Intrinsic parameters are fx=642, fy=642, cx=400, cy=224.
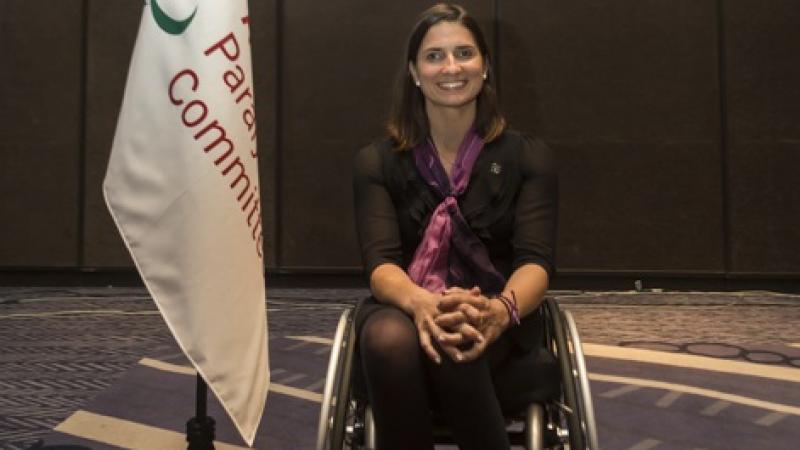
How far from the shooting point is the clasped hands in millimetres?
1114

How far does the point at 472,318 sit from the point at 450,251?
0.23 meters

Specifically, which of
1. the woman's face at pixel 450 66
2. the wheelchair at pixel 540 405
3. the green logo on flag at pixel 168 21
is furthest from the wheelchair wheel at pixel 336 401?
the green logo on flag at pixel 168 21

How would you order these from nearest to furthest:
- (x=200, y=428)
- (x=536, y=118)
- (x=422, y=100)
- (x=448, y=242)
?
(x=448, y=242) < (x=422, y=100) < (x=200, y=428) < (x=536, y=118)

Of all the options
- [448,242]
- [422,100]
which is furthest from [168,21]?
[448,242]

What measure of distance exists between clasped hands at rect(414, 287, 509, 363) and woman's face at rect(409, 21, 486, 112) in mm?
457

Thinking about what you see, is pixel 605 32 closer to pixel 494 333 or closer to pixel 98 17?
pixel 98 17

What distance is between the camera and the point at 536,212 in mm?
1346

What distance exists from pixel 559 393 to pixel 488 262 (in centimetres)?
29

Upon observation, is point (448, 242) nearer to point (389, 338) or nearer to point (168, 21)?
point (389, 338)

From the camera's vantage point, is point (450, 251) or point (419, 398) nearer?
point (419, 398)

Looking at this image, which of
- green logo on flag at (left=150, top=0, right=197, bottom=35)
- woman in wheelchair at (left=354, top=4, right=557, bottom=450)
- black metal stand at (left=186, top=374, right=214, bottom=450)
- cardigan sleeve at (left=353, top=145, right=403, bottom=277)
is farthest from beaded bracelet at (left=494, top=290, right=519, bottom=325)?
green logo on flag at (left=150, top=0, right=197, bottom=35)

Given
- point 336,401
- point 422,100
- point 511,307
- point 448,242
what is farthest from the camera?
point 422,100

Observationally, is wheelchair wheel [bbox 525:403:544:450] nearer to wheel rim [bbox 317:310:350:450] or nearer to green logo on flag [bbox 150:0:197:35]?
wheel rim [bbox 317:310:350:450]

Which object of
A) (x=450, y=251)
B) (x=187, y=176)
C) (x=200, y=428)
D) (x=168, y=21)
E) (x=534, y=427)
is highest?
(x=168, y=21)
